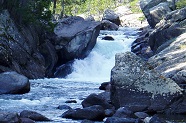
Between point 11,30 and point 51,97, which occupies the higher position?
point 11,30

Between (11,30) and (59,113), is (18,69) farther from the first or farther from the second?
(59,113)

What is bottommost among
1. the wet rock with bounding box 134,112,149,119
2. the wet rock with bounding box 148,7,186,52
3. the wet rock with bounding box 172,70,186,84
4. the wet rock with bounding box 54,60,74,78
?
the wet rock with bounding box 54,60,74,78

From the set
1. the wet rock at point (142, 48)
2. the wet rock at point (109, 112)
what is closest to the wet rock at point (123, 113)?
the wet rock at point (109, 112)

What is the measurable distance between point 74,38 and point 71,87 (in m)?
12.7

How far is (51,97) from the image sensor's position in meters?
25.9

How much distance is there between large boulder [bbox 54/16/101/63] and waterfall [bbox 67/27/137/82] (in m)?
0.91

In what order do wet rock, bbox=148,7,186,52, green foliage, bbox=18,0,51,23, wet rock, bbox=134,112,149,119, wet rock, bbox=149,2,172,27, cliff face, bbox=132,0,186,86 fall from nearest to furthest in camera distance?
wet rock, bbox=134,112,149,119 → cliff face, bbox=132,0,186,86 → wet rock, bbox=148,7,186,52 → green foliage, bbox=18,0,51,23 → wet rock, bbox=149,2,172,27

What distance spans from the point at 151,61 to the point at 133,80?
29.3ft

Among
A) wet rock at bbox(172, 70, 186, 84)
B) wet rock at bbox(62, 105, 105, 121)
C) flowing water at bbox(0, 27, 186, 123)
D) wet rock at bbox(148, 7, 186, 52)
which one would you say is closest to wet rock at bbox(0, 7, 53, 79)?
flowing water at bbox(0, 27, 186, 123)

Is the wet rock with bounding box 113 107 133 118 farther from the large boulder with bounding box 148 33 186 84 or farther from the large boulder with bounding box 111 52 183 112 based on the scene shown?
the large boulder with bounding box 148 33 186 84

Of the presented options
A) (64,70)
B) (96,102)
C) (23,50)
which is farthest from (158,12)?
(96,102)

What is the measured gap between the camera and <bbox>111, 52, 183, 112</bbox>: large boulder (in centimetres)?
2070

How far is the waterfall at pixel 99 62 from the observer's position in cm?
4253

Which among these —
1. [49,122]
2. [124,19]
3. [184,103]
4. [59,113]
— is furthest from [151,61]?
[124,19]
